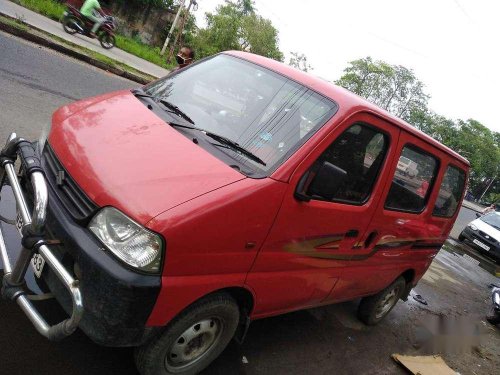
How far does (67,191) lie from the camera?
2.45m

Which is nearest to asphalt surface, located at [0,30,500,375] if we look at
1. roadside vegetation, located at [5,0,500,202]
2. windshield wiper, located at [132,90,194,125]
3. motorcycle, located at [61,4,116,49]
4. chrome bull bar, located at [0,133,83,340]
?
chrome bull bar, located at [0,133,83,340]

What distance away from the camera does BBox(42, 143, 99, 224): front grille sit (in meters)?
2.30

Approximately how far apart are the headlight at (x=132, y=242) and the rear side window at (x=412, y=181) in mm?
2282

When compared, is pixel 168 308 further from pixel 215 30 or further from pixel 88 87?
pixel 215 30

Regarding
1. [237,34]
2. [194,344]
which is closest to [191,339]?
[194,344]

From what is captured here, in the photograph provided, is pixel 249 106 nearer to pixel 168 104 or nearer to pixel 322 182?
pixel 168 104

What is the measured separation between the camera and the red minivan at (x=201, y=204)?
7.16ft

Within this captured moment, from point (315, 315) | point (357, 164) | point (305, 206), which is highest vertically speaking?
point (357, 164)

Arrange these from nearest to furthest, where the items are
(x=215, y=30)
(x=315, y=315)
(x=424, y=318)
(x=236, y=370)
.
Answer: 1. (x=236, y=370)
2. (x=315, y=315)
3. (x=424, y=318)
4. (x=215, y=30)

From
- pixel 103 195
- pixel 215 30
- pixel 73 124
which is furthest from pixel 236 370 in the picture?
pixel 215 30

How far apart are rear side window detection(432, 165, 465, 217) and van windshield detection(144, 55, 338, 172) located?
2.36 meters

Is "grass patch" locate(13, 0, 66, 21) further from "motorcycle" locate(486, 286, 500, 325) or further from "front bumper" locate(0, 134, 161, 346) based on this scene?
"motorcycle" locate(486, 286, 500, 325)

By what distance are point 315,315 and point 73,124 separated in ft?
10.5

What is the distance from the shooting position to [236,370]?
3.21m
